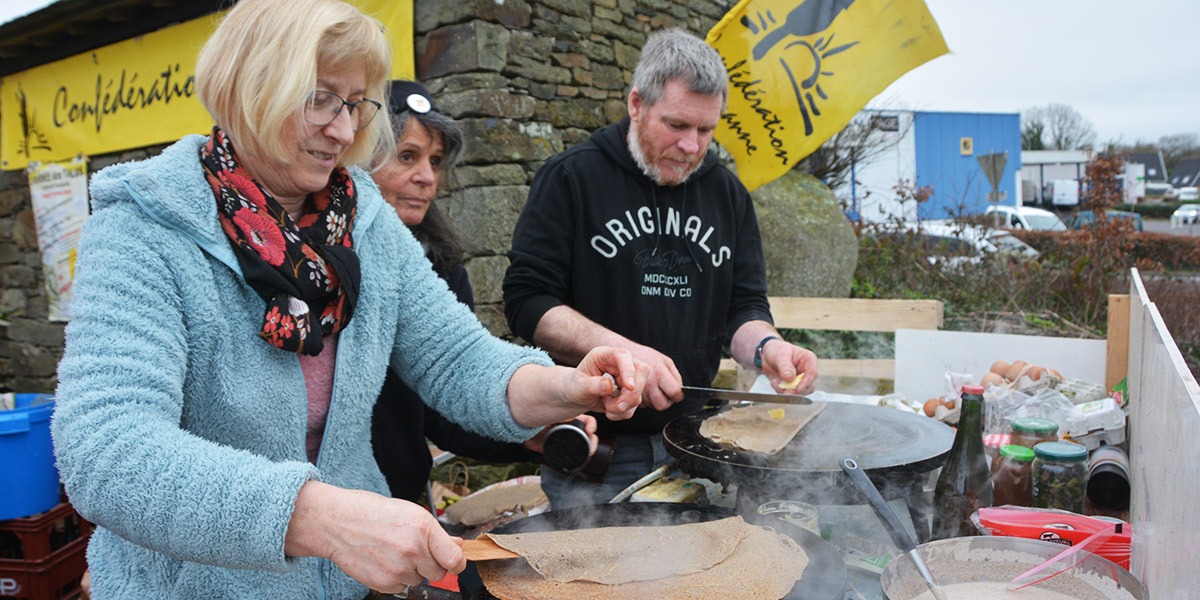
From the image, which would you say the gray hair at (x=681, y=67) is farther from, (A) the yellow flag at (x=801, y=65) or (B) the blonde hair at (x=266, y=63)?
(A) the yellow flag at (x=801, y=65)

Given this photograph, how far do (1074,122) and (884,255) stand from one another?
3764 cm

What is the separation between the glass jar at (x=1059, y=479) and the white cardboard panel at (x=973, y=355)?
1.69m

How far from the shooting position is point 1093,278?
25.5 ft

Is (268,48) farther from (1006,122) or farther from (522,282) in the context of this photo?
(1006,122)

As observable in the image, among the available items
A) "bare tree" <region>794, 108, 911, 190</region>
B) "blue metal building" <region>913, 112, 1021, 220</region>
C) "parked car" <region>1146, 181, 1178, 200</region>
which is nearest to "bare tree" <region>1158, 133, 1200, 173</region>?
"parked car" <region>1146, 181, 1178, 200</region>

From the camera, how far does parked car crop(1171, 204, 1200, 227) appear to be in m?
18.4

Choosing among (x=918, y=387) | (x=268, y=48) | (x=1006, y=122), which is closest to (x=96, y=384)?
(x=268, y=48)

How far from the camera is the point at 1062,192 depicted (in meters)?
27.9

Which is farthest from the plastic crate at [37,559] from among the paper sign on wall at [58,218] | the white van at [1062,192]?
the white van at [1062,192]

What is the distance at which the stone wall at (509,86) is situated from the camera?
4.77 m

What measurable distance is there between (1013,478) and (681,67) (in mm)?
1591

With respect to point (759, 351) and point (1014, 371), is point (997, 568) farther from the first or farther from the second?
point (1014, 371)

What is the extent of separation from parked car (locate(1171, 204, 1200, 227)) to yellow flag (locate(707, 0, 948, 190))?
1813cm

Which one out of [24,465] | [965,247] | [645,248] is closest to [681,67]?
[645,248]
